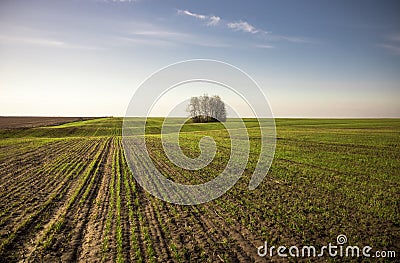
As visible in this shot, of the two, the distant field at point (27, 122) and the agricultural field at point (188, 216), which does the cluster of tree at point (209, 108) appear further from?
the distant field at point (27, 122)

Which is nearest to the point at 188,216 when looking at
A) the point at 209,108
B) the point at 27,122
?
the point at 209,108

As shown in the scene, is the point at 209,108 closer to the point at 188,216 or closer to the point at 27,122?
the point at 188,216

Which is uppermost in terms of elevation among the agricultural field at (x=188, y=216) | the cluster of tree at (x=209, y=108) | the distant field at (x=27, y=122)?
the cluster of tree at (x=209, y=108)

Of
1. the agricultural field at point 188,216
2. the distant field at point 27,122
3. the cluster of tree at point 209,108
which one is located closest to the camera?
the agricultural field at point 188,216

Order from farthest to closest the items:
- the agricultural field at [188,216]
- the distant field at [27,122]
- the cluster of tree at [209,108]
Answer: the distant field at [27,122] → the cluster of tree at [209,108] → the agricultural field at [188,216]

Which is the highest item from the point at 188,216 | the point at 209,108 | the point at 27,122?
the point at 209,108

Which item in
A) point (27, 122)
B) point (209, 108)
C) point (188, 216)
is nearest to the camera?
point (188, 216)

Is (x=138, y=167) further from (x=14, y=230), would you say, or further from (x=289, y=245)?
(x=289, y=245)

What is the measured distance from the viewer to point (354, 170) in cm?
1505

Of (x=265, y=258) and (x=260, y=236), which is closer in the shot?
(x=265, y=258)

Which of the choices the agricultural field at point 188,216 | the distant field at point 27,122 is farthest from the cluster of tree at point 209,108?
the distant field at point 27,122

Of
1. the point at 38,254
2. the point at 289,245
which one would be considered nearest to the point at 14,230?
the point at 38,254

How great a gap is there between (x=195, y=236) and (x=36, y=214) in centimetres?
561

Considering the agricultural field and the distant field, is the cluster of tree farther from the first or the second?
the distant field
